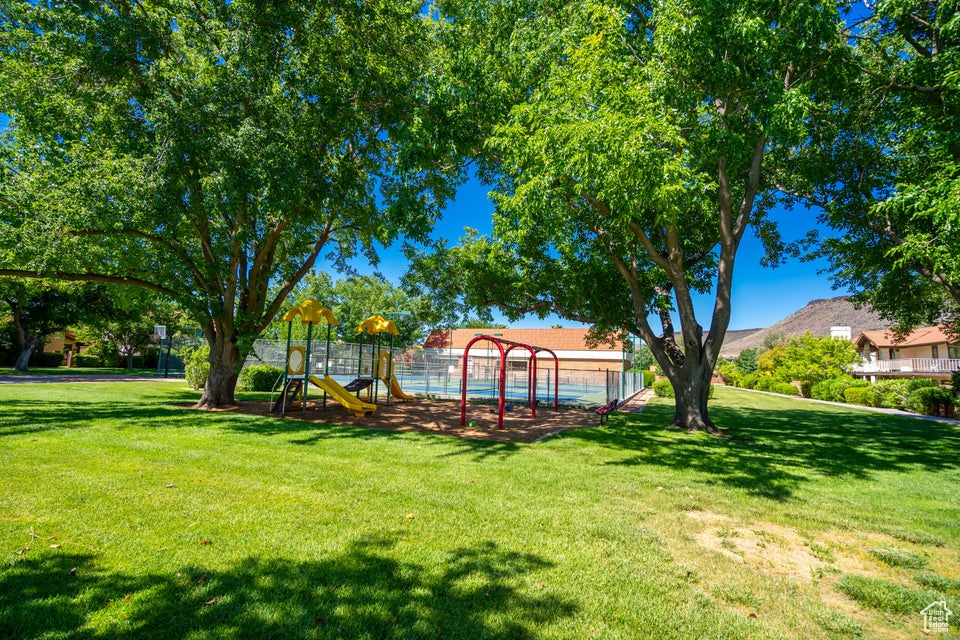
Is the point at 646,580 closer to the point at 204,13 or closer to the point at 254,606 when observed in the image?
the point at 254,606

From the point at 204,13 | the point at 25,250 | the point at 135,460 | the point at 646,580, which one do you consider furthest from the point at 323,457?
the point at 204,13

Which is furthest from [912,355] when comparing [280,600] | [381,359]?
[280,600]

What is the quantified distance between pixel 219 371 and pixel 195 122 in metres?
6.89

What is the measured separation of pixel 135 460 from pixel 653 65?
11.0 meters

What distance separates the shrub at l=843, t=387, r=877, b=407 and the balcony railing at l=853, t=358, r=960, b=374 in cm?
1279

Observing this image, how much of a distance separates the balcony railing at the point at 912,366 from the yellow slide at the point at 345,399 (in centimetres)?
3912

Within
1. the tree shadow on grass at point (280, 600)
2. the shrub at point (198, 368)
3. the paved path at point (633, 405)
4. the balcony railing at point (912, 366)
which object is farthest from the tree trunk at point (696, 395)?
the balcony railing at point (912, 366)

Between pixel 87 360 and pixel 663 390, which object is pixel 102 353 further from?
pixel 663 390

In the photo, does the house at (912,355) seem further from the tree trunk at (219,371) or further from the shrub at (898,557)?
the tree trunk at (219,371)

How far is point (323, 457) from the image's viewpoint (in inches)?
277

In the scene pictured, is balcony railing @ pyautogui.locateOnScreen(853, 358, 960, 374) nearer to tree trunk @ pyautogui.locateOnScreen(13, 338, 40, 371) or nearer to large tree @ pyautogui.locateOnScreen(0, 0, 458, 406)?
large tree @ pyautogui.locateOnScreen(0, 0, 458, 406)

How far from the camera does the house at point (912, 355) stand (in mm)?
32594

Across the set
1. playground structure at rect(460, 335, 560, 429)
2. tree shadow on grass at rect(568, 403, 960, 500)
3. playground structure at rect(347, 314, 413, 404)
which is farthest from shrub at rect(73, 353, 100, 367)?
tree shadow on grass at rect(568, 403, 960, 500)

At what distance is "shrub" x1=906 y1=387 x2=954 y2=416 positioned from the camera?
1814 centimetres
